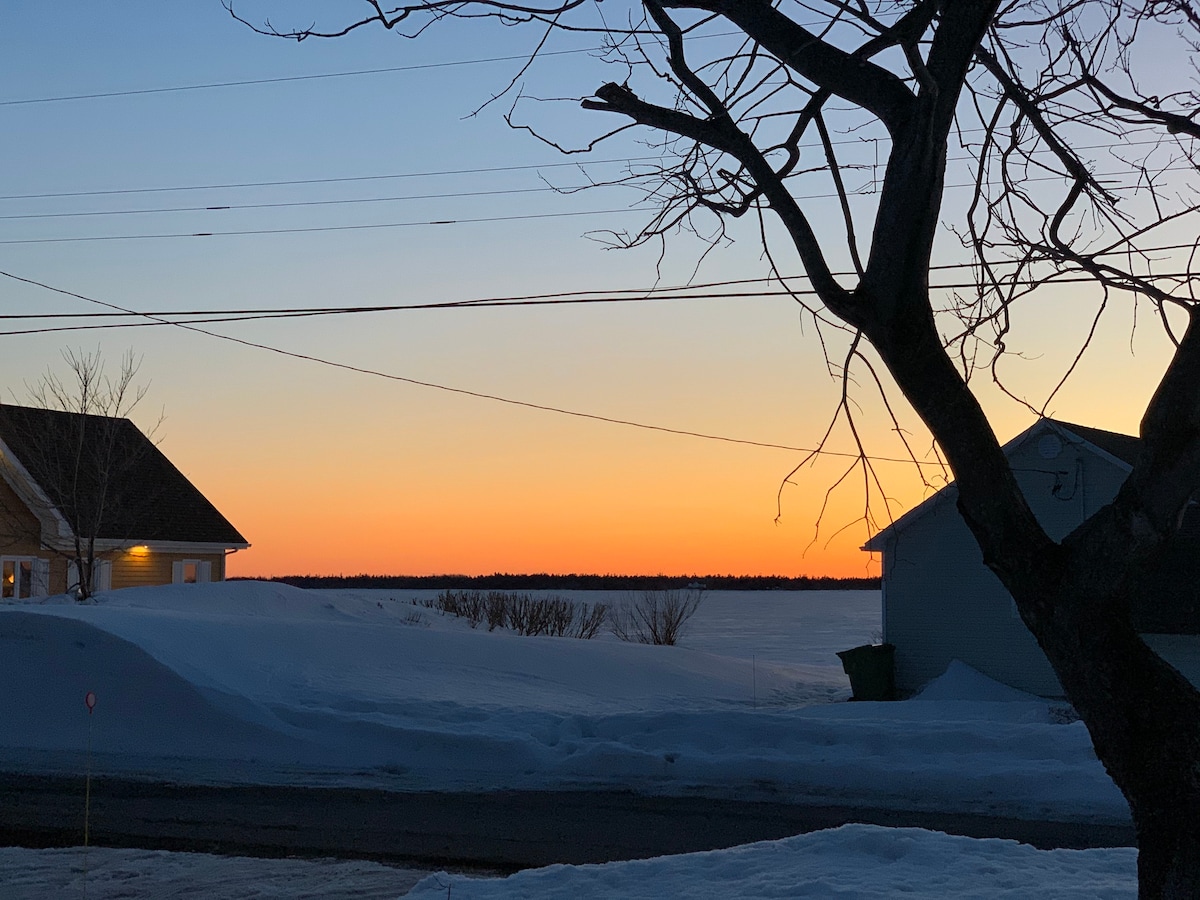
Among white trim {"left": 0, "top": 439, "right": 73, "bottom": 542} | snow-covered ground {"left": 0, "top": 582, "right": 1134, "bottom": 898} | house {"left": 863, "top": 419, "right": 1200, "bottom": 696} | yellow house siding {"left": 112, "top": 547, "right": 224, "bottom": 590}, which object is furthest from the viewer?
yellow house siding {"left": 112, "top": 547, "right": 224, "bottom": 590}

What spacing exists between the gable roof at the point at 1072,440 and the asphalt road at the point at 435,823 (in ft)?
31.9

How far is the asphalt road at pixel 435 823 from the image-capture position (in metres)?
9.46

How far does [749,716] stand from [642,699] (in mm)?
4549

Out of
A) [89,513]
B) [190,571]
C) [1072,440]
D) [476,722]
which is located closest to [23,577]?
[89,513]

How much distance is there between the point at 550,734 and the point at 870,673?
29.4 ft

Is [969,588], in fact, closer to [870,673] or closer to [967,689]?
[967,689]

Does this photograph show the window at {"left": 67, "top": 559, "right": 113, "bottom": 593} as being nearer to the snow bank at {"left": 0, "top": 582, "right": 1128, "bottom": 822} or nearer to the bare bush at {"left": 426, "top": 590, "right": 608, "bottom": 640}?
the bare bush at {"left": 426, "top": 590, "right": 608, "bottom": 640}

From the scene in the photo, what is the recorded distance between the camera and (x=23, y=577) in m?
29.6

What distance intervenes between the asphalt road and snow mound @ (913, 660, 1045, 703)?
384 inches

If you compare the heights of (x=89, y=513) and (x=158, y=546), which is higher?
(x=89, y=513)

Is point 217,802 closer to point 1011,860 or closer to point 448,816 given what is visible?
point 448,816

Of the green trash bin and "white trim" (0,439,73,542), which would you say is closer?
the green trash bin

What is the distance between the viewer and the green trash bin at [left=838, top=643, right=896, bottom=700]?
21719 mm

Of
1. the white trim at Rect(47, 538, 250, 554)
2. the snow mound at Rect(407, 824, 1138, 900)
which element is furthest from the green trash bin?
the white trim at Rect(47, 538, 250, 554)
